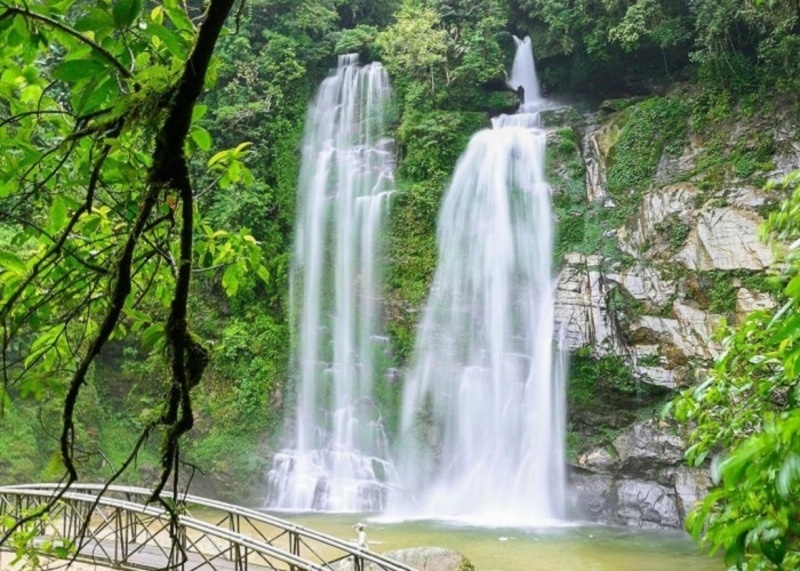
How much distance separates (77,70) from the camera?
1137 mm

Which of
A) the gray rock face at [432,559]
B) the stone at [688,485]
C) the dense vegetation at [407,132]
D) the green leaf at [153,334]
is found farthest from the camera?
the dense vegetation at [407,132]

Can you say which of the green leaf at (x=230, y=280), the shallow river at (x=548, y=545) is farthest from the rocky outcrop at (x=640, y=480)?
the green leaf at (x=230, y=280)

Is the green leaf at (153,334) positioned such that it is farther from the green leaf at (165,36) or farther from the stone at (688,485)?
the stone at (688,485)

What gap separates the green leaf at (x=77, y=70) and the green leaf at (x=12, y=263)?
0.56 m

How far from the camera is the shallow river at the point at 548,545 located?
9188 mm

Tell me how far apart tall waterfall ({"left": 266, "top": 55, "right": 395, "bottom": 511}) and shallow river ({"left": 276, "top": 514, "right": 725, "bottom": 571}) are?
1.98 metres

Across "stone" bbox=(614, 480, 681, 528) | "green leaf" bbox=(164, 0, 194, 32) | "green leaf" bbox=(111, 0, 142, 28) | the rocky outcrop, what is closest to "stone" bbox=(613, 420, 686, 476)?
the rocky outcrop

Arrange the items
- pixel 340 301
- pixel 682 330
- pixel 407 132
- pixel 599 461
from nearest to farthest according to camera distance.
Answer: pixel 682 330 < pixel 599 461 < pixel 340 301 < pixel 407 132

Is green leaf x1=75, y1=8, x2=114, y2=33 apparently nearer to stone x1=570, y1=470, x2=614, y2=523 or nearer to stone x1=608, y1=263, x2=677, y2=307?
stone x1=570, y1=470, x2=614, y2=523

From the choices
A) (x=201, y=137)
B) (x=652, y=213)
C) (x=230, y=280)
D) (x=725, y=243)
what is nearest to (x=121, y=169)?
(x=201, y=137)

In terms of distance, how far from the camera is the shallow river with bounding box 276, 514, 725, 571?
9.19 m

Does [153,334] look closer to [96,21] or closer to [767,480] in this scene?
[96,21]

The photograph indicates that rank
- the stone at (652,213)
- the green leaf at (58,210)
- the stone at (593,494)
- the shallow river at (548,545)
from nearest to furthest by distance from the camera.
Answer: the green leaf at (58,210)
the shallow river at (548,545)
the stone at (593,494)
the stone at (652,213)

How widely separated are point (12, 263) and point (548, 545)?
10.3 meters
